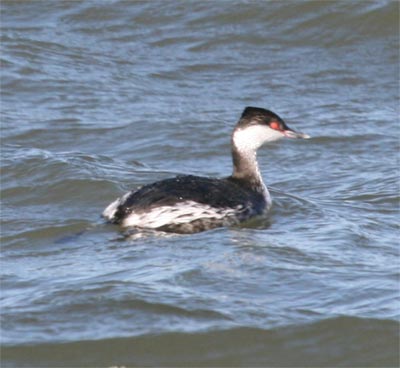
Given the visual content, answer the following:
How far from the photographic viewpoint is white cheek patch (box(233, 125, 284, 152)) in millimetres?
10344

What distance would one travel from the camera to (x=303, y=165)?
1170cm

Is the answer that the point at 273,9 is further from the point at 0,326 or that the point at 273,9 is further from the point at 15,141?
the point at 0,326

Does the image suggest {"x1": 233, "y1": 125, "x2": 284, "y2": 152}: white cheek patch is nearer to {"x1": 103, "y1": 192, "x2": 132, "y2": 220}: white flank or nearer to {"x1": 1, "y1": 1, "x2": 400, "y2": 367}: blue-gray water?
{"x1": 1, "y1": 1, "x2": 400, "y2": 367}: blue-gray water

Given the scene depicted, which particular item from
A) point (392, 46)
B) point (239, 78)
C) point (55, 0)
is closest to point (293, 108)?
point (239, 78)

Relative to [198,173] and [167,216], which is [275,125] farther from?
[167,216]

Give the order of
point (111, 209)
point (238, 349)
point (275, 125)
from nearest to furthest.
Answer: point (238, 349) → point (111, 209) → point (275, 125)

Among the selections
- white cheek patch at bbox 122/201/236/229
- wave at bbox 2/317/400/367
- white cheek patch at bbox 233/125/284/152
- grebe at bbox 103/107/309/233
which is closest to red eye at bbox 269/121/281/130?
white cheek patch at bbox 233/125/284/152

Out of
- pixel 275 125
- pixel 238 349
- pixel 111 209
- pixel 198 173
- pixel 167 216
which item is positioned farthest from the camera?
pixel 198 173

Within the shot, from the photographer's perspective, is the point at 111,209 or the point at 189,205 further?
the point at 111,209

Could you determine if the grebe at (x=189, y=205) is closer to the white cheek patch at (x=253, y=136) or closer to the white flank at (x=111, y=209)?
the white flank at (x=111, y=209)

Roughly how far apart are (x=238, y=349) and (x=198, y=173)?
4.67 meters

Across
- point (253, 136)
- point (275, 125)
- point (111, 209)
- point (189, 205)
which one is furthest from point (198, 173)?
point (189, 205)

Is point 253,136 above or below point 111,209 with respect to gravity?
above

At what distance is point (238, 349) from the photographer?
691 centimetres
